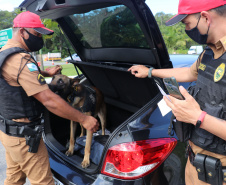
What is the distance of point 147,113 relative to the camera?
1.58 m

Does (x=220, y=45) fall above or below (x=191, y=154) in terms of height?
above

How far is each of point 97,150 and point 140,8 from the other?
140cm

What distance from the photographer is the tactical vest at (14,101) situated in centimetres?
162

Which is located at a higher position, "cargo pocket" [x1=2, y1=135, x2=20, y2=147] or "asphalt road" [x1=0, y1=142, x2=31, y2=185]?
"cargo pocket" [x1=2, y1=135, x2=20, y2=147]

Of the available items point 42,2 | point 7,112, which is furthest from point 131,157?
point 42,2

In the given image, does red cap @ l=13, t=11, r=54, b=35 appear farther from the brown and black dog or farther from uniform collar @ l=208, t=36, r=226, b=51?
uniform collar @ l=208, t=36, r=226, b=51

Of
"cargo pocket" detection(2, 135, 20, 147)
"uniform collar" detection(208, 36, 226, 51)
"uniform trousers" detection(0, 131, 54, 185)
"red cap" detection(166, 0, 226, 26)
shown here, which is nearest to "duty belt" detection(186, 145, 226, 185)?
"uniform collar" detection(208, 36, 226, 51)

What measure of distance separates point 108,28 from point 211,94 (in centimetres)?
139

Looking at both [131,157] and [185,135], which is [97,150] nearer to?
[131,157]

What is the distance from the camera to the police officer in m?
1.59

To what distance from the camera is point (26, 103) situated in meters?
1.70

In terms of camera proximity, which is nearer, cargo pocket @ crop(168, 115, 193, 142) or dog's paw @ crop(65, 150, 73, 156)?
cargo pocket @ crop(168, 115, 193, 142)

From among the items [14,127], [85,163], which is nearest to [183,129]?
Answer: [85,163]

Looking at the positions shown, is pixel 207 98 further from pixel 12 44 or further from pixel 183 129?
pixel 12 44
